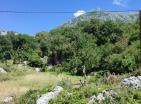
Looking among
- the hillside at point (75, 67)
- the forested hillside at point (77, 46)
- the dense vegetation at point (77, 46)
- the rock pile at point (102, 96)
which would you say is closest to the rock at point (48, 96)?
the hillside at point (75, 67)

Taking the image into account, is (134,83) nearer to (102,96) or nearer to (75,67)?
(102,96)

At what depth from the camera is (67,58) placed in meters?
66.8

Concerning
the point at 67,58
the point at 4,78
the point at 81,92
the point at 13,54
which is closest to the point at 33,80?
the point at 4,78

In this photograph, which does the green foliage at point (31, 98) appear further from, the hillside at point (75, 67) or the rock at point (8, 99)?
the rock at point (8, 99)

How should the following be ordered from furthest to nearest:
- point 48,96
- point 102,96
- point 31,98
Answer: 1. point 31,98
2. point 48,96
3. point 102,96

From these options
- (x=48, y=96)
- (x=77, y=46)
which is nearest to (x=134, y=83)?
(x=48, y=96)

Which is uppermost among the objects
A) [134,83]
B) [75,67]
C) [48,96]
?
[134,83]

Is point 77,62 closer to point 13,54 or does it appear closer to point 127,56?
point 127,56

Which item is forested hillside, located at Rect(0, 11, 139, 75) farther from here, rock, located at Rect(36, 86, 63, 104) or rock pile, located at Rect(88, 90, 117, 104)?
rock pile, located at Rect(88, 90, 117, 104)

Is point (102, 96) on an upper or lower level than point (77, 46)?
lower

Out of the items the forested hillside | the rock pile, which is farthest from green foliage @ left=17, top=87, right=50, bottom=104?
the forested hillside

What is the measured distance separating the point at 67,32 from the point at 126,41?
2461 cm

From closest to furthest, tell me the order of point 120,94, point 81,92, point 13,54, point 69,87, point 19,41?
point 120,94, point 81,92, point 69,87, point 13,54, point 19,41

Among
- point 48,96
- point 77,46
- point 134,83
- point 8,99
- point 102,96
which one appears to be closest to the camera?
point 102,96
